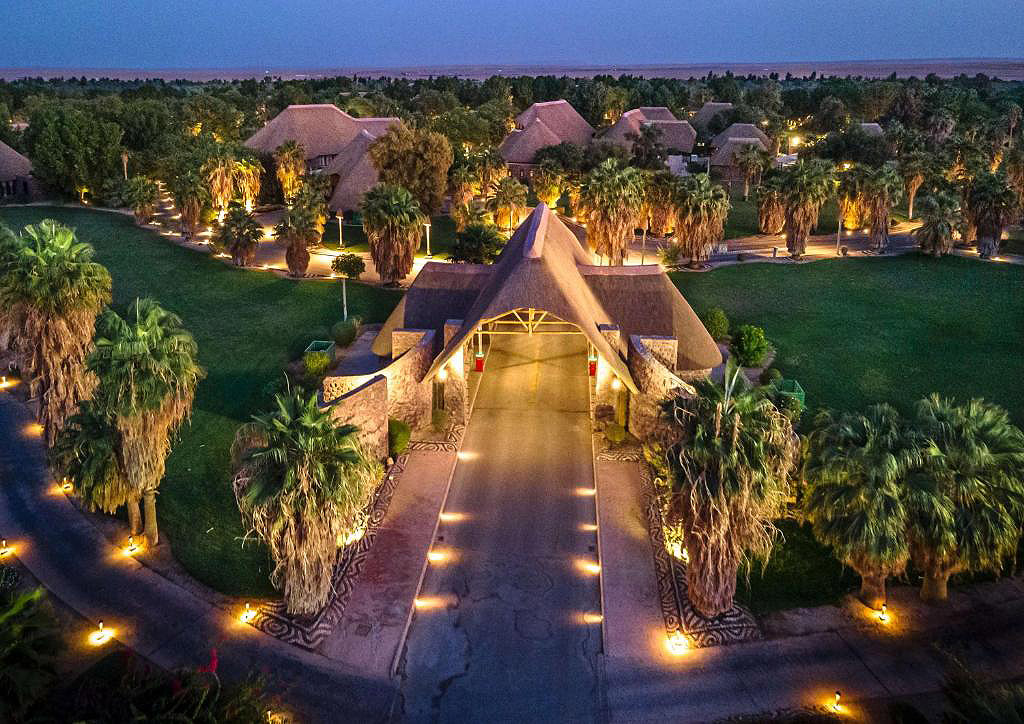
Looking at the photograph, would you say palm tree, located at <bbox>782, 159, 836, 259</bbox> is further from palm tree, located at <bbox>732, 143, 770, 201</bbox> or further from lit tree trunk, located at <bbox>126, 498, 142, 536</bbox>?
lit tree trunk, located at <bbox>126, 498, 142, 536</bbox>

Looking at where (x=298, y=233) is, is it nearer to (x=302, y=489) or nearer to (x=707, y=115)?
(x=302, y=489)

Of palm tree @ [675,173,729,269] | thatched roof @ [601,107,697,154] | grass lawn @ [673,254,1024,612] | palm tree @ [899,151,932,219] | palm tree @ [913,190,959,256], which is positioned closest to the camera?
grass lawn @ [673,254,1024,612]

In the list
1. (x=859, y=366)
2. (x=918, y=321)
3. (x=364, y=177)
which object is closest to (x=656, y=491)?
(x=859, y=366)

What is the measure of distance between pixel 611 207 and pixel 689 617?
31565mm

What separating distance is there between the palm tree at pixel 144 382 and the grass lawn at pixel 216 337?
9.65 ft

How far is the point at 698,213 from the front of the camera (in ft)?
168

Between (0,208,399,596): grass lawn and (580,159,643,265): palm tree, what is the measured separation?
13754 mm

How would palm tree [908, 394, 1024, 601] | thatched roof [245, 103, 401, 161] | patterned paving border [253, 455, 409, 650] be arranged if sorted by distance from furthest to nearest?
thatched roof [245, 103, 401, 161] → patterned paving border [253, 455, 409, 650] → palm tree [908, 394, 1024, 601]

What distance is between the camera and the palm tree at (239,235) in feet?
171

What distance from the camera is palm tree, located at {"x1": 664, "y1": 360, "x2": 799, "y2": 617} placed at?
18516mm

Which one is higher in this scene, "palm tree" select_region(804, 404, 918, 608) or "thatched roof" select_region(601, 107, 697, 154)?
"thatched roof" select_region(601, 107, 697, 154)

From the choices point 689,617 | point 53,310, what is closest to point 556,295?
point 689,617

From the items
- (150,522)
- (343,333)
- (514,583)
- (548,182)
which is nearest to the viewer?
(514,583)

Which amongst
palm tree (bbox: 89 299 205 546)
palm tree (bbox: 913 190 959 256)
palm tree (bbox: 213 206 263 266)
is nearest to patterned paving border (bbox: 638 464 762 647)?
palm tree (bbox: 89 299 205 546)
